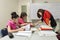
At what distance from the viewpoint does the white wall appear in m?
4.85

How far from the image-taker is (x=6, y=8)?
509 cm

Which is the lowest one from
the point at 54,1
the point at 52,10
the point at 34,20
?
the point at 34,20

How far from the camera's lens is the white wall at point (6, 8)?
4845mm

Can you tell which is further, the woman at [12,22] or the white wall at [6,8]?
the white wall at [6,8]

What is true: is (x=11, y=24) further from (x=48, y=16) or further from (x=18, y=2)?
(x=18, y=2)

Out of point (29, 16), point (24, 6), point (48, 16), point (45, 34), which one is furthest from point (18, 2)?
point (45, 34)

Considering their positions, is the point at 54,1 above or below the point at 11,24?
above

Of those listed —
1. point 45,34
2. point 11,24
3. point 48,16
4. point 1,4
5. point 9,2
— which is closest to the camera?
point 45,34

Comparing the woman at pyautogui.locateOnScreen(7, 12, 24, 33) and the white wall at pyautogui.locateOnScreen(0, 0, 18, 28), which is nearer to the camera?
the woman at pyautogui.locateOnScreen(7, 12, 24, 33)

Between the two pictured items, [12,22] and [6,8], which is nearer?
[12,22]

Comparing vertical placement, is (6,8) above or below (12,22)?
above

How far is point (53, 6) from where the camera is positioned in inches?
208

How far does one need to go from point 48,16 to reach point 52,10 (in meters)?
1.61

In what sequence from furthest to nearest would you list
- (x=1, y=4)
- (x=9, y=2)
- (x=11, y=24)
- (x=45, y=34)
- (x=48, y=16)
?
(x=9, y=2)
(x=1, y=4)
(x=48, y=16)
(x=11, y=24)
(x=45, y=34)
